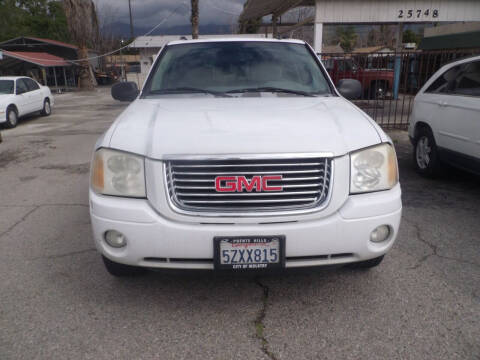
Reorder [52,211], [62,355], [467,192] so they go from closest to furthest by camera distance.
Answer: [62,355] → [52,211] → [467,192]

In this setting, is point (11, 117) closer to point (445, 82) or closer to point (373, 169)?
point (445, 82)

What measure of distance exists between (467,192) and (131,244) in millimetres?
4530

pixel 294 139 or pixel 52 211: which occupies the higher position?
pixel 294 139

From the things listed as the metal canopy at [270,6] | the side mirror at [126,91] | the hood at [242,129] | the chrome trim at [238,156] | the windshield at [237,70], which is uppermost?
the metal canopy at [270,6]

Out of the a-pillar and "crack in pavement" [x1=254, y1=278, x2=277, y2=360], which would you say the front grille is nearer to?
"crack in pavement" [x1=254, y1=278, x2=277, y2=360]

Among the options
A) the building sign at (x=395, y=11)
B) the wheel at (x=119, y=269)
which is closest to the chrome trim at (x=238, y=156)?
the wheel at (x=119, y=269)

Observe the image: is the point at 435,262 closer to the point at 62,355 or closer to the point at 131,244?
the point at 131,244

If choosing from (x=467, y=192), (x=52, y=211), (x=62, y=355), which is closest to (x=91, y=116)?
(x=52, y=211)

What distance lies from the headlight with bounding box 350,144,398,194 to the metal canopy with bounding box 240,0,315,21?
12.5 m

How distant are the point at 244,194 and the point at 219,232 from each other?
26 cm

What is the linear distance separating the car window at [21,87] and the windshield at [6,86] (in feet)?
0.83

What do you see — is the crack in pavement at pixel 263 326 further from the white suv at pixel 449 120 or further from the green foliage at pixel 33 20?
the green foliage at pixel 33 20

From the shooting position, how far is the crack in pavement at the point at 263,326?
7.94 feet

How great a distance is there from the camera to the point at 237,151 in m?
2.42
